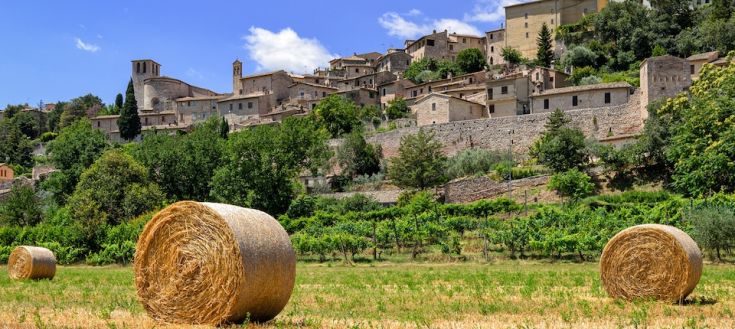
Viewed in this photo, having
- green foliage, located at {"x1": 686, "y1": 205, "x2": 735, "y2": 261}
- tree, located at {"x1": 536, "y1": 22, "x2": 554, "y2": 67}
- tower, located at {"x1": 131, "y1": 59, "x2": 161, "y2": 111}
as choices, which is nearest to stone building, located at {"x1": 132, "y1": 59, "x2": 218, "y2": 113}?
tower, located at {"x1": 131, "y1": 59, "x2": 161, "y2": 111}

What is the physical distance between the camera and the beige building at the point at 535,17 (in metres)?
108

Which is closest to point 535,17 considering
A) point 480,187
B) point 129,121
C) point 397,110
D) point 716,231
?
point 397,110

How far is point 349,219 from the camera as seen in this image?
1879 inches

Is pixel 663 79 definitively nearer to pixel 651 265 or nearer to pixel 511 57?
pixel 511 57

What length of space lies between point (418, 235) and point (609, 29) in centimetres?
6544

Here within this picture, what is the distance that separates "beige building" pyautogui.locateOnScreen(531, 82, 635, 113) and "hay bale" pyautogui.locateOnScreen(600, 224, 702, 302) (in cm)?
5290

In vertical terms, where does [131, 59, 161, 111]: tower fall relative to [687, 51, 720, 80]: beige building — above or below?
above

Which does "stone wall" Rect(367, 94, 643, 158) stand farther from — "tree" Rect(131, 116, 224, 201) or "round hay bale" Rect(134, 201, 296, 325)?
"round hay bale" Rect(134, 201, 296, 325)

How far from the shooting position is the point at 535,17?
359ft

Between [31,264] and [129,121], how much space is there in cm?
8093

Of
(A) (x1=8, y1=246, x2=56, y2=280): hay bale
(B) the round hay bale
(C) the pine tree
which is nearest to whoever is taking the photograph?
(B) the round hay bale

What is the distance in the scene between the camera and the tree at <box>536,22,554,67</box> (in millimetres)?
99000

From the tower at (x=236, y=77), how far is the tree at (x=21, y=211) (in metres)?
50.3

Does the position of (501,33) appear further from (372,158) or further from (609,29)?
A: (372,158)
